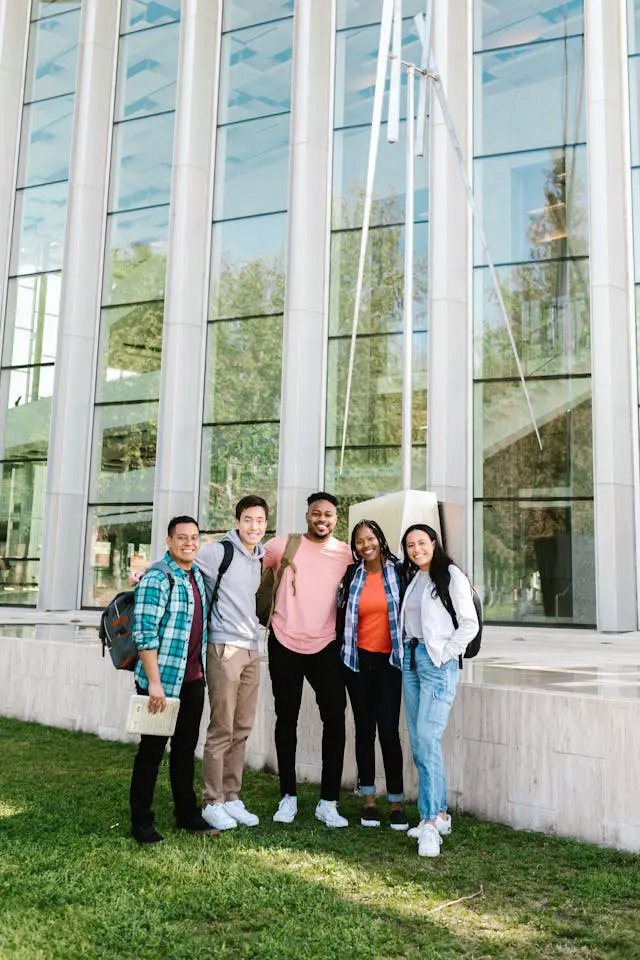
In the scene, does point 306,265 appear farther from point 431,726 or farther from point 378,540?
point 431,726

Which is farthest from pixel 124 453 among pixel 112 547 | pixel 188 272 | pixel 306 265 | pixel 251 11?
pixel 251 11

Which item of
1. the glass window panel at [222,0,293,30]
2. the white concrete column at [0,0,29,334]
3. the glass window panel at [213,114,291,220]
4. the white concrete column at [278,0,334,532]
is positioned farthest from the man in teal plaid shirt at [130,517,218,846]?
the white concrete column at [0,0,29,334]

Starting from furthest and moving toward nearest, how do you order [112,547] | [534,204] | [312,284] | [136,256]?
[136,256]
[112,547]
[312,284]
[534,204]

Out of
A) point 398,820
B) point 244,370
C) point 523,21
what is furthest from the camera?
point 244,370

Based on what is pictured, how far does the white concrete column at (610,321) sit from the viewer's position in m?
13.6

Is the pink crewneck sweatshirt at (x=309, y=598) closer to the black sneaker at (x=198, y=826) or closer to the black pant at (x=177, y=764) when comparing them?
the black pant at (x=177, y=764)

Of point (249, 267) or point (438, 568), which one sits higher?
point (249, 267)

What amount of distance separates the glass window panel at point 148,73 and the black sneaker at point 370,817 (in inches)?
667

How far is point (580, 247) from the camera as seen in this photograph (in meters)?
14.9

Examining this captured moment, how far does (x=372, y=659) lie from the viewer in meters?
5.45

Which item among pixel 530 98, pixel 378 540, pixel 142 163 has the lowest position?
pixel 378 540

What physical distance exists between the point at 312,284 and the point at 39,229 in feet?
24.2

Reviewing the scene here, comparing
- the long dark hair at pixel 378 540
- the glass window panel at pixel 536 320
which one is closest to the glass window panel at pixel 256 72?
the glass window panel at pixel 536 320

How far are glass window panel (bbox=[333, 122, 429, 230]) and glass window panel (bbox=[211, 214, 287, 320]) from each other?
135 cm
